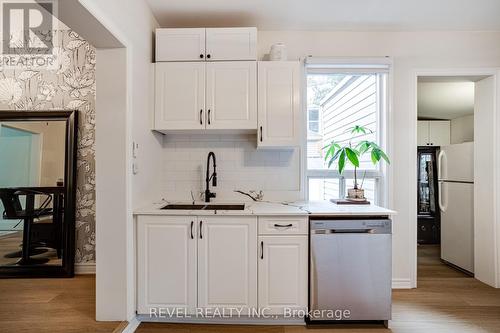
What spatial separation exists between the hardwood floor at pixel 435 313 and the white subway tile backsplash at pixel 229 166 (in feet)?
3.96

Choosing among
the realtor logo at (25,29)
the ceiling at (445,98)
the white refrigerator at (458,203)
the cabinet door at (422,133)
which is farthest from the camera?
the cabinet door at (422,133)

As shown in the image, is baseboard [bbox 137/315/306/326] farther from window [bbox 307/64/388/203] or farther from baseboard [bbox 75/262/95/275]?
window [bbox 307/64/388/203]

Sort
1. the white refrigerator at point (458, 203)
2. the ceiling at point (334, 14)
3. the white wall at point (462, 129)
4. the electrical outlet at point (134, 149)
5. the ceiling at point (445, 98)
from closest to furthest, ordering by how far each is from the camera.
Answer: the electrical outlet at point (134, 149)
the ceiling at point (334, 14)
the white refrigerator at point (458, 203)
the ceiling at point (445, 98)
the white wall at point (462, 129)

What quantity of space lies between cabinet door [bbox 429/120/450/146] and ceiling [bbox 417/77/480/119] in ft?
0.44

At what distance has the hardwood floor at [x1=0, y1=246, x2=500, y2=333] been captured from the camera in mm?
1980

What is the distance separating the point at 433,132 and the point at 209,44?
15.5 ft

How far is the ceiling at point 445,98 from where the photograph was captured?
136 inches

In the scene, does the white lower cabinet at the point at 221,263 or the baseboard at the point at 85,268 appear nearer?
the white lower cabinet at the point at 221,263

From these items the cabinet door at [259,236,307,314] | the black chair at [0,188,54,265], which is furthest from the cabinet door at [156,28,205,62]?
the black chair at [0,188,54,265]

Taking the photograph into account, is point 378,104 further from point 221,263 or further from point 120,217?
point 120,217

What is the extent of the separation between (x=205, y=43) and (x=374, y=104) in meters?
1.92

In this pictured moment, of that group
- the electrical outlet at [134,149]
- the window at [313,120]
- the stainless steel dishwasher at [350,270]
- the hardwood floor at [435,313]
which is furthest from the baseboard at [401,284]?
the electrical outlet at [134,149]

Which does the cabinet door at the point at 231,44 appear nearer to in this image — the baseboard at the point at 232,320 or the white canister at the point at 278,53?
the white canister at the point at 278,53

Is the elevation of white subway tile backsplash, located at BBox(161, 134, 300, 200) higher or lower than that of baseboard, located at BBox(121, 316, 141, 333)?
higher
